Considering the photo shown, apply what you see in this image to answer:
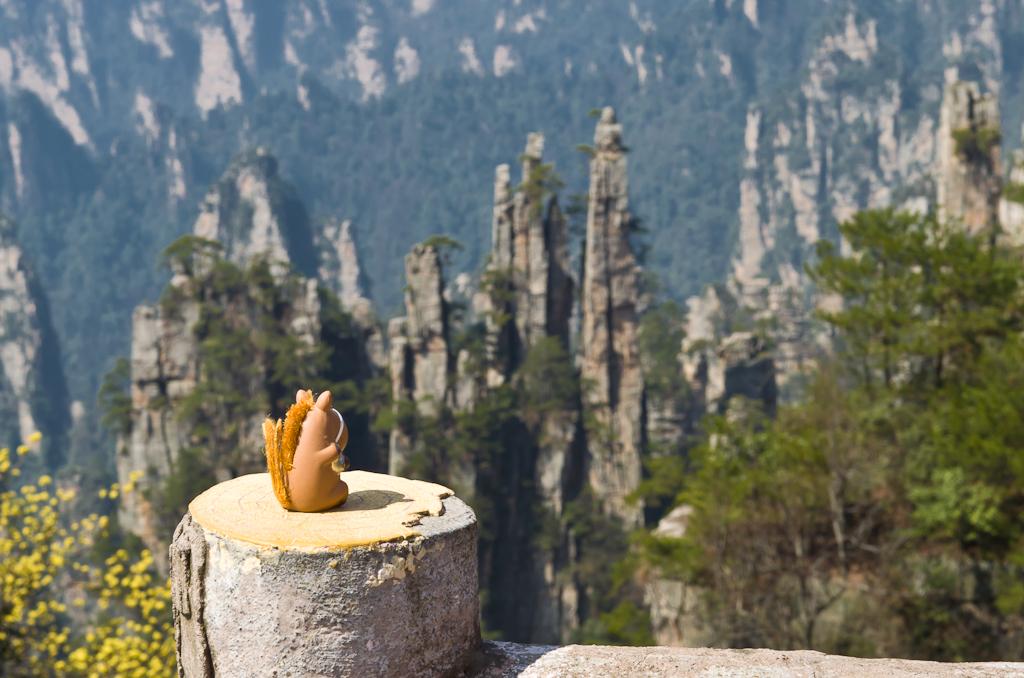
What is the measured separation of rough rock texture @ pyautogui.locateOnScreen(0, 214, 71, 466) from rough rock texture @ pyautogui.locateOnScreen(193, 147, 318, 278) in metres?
23.8

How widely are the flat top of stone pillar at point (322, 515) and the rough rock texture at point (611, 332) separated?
36.5 m

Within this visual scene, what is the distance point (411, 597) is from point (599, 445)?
3751cm

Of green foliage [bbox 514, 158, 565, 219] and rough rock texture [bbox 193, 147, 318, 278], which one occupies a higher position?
rough rock texture [bbox 193, 147, 318, 278]

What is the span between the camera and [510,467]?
40312 mm

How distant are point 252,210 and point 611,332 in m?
81.5

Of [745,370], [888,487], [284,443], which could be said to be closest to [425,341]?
[745,370]

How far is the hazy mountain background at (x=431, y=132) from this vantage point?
13875 cm

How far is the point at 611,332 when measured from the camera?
41.5 meters

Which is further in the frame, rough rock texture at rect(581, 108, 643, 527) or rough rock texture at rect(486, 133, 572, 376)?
rough rock texture at rect(486, 133, 572, 376)

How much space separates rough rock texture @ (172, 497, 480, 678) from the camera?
3262mm

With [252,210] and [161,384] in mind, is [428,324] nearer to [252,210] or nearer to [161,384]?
[161,384]

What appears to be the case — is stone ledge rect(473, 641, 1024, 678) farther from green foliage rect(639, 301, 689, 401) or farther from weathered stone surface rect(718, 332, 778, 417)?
green foliage rect(639, 301, 689, 401)

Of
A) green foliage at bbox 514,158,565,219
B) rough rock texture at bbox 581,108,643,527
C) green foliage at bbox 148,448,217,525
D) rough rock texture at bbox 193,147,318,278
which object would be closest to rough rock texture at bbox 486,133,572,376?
green foliage at bbox 514,158,565,219

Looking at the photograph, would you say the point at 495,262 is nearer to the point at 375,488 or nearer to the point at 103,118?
the point at 375,488
